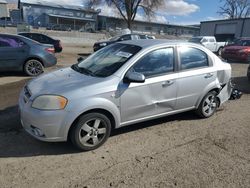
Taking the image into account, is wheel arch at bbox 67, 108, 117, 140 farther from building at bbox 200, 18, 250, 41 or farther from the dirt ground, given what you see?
building at bbox 200, 18, 250, 41

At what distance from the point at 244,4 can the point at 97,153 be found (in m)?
68.0

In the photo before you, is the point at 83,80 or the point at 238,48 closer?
the point at 83,80

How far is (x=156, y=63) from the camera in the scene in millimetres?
4434

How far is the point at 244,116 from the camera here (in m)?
5.61

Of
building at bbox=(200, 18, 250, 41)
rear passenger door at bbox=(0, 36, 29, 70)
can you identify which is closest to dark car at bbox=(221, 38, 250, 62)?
rear passenger door at bbox=(0, 36, 29, 70)

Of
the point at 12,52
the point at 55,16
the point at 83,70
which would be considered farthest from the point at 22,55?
the point at 55,16

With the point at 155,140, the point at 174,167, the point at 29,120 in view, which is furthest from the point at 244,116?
the point at 29,120

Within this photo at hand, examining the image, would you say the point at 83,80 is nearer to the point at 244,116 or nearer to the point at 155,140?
the point at 155,140

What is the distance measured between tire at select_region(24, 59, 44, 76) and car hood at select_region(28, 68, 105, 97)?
17.3 ft

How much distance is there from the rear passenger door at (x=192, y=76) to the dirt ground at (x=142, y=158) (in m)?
0.52

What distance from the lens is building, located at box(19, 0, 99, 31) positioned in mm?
54938

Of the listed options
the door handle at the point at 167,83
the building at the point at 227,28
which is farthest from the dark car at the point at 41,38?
the building at the point at 227,28

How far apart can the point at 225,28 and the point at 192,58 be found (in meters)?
40.2

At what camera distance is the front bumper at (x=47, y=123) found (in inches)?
140
